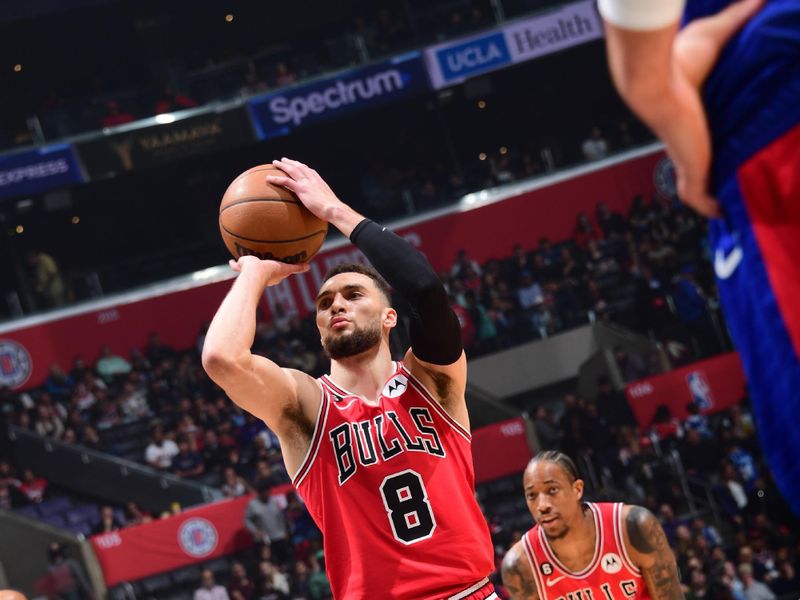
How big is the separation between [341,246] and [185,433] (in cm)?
474

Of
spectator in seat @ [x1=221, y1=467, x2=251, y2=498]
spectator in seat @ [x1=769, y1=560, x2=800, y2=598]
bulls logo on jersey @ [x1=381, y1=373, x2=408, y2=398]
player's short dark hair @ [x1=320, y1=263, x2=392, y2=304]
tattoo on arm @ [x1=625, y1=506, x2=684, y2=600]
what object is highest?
player's short dark hair @ [x1=320, y1=263, x2=392, y2=304]

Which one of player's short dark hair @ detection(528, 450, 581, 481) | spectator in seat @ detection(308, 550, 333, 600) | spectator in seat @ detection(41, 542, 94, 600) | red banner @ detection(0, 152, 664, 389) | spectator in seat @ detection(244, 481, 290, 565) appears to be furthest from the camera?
red banner @ detection(0, 152, 664, 389)

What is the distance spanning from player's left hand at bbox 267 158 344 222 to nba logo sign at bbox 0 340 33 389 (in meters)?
14.7

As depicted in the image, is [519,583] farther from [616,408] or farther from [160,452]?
[160,452]

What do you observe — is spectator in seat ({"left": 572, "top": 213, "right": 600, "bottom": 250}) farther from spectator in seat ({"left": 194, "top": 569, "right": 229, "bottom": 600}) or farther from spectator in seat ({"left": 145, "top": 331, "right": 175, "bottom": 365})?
spectator in seat ({"left": 194, "top": 569, "right": 229, "bottom": 600})

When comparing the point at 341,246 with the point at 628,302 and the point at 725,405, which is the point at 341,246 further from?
the point at 725,405

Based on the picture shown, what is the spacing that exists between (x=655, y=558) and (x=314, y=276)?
14501 millimetres

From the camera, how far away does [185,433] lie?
15.8 metres

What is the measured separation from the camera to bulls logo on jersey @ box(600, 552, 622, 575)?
484cm

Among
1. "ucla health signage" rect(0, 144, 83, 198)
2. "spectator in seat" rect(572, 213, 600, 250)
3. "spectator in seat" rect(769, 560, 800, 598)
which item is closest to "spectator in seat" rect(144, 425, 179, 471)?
"ucla health signage" rect(0, 144, 83, 198)

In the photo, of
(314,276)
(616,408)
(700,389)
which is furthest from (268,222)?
(314,276)

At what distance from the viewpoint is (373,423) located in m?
3.65

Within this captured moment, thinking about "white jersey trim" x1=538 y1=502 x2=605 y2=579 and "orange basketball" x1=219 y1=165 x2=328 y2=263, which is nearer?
"orange basketball" x1=219 y1=165 x2=328 y2=263

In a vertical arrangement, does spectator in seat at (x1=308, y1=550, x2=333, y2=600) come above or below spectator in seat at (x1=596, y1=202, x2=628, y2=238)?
below
